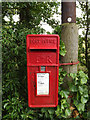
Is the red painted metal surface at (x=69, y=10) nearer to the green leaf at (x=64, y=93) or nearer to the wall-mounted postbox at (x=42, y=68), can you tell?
the wall-mounted postbox at (x=42, y=68)

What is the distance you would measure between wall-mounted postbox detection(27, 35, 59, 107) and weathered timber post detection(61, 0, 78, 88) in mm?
342

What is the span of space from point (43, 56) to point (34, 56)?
13cm

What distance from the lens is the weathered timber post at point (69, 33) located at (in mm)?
2240

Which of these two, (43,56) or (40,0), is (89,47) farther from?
(43,56)

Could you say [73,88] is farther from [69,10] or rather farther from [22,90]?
[69,10]

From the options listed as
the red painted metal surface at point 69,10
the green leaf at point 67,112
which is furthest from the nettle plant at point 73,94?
the red painted metal surface at point 69,10

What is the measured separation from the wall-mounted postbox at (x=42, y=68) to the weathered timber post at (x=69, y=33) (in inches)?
13.5

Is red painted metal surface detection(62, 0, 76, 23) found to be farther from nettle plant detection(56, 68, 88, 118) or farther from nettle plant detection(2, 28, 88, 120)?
nettle plant detection(56, 68, 88, 118)

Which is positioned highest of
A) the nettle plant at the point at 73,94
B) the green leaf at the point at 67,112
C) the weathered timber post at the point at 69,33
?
the weathered timber post at the point at 69,33

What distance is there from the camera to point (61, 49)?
225 cm

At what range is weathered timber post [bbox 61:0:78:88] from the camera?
7.35ft

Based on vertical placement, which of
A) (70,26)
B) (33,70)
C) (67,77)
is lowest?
(67,77)

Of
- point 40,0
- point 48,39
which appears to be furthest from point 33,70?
point 40,0

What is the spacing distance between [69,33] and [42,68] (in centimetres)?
76
